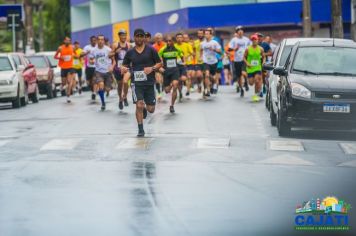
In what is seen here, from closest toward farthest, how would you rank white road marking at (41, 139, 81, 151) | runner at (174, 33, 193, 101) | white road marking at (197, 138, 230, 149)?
white road marking at (41, 139, 81, 151)
white road marking at (197, 138, 230, 149)
runner at (174, 33, 193, 101)

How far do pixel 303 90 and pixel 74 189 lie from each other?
729 cm

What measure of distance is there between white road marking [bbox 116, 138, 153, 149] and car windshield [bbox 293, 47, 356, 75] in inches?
121

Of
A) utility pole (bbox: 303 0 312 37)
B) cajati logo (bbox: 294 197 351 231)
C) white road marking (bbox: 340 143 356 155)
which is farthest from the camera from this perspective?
utility pole (bbox: 303 0 312 37)

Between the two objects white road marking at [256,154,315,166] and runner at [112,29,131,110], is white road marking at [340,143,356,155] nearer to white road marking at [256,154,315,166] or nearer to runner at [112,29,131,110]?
white road marking at [256,154,315,166]

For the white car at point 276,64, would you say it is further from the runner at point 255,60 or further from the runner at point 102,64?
the runner at point 255,60

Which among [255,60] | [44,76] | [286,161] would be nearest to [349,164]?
[286,161]

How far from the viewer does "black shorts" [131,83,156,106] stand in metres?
19.7

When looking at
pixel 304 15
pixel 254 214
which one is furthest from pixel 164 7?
pixel 254 214

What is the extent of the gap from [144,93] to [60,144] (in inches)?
93.1

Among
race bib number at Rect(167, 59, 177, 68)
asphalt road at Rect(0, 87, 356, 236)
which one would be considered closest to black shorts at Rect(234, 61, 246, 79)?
race bib number at Rect(167, 59, 177, 68)

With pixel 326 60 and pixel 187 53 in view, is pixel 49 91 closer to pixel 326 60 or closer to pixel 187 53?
pixel 187 53

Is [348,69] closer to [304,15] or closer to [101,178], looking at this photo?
[101,178]

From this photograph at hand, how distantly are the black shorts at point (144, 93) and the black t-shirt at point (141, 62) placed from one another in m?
0.07

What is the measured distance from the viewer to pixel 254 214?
1050cm
